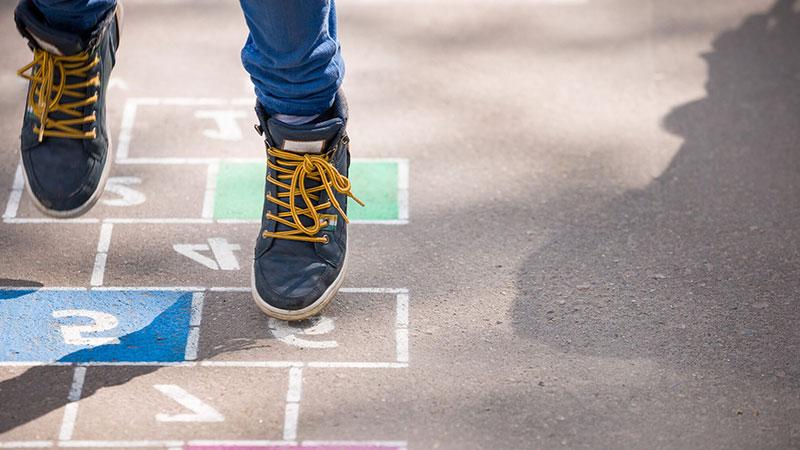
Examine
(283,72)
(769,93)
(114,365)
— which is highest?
(283,72)

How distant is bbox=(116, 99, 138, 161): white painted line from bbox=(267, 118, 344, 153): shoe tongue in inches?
42.9

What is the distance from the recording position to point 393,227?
420 cm

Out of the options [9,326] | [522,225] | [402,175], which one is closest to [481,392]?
[522,225]

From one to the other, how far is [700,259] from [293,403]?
1531mm

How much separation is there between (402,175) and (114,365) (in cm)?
141

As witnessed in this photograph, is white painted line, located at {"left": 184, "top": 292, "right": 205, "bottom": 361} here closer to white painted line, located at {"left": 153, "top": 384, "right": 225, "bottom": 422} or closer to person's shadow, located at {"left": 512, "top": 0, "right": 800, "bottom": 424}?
white painted line, located at {"left": 153, "top": 384, "right": 225, "bottom": 422}

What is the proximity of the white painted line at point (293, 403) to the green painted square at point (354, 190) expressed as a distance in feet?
2.85

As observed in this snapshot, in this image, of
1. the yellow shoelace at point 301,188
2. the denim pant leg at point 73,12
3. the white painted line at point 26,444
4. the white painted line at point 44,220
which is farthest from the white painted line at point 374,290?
the denim pant leg at point 73,12

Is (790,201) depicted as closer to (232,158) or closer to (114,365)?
(232,158)

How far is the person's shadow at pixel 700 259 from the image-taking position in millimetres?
3676

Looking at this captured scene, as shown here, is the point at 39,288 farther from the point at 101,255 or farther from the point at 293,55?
the point at 293,55

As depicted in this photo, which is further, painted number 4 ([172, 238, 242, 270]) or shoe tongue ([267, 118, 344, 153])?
painted number 4 ([172, 238, 242, 270])

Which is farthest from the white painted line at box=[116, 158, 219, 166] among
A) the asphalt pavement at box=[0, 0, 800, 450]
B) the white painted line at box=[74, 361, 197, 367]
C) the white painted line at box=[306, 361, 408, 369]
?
the white painted line at box=[306, 361, 408, 369]

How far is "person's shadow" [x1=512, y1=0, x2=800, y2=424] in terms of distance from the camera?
145 inches
